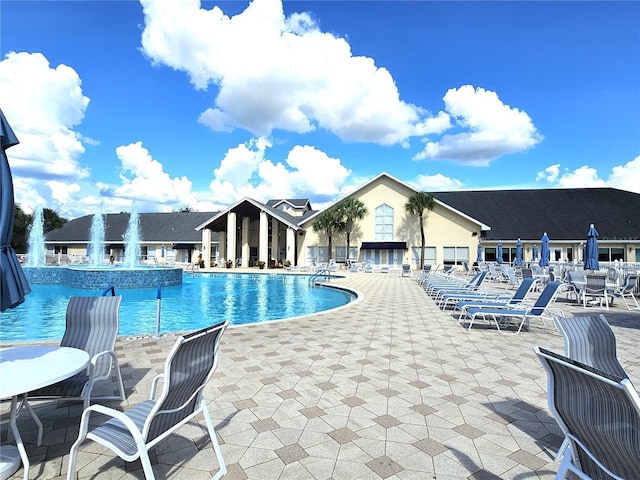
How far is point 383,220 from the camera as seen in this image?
37.2m

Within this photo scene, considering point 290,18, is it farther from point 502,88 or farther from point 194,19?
point 502,88

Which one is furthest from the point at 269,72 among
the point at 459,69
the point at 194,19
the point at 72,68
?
the point at 459,69

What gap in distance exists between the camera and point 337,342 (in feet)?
23.4

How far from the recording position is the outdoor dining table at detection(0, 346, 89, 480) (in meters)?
2.55

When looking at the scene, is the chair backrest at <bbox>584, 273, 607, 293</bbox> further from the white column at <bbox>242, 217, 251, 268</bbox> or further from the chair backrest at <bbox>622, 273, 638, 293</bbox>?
the white column at <bbox>242, 217, 251, 268</bbox>

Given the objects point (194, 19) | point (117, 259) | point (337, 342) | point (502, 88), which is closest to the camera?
point (337, 342)

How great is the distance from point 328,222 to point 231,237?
10.2m

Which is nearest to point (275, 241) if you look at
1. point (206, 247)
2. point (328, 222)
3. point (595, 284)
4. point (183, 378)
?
point (206, 247)

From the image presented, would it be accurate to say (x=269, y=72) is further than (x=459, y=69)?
No

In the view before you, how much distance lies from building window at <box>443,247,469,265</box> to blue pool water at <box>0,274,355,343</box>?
19.0 metres

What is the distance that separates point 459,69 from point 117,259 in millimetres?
43291

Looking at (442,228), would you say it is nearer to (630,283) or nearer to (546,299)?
(630,283)

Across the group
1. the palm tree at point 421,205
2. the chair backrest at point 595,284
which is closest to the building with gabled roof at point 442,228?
the palm tree at point 421,205

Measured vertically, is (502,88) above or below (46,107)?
above
